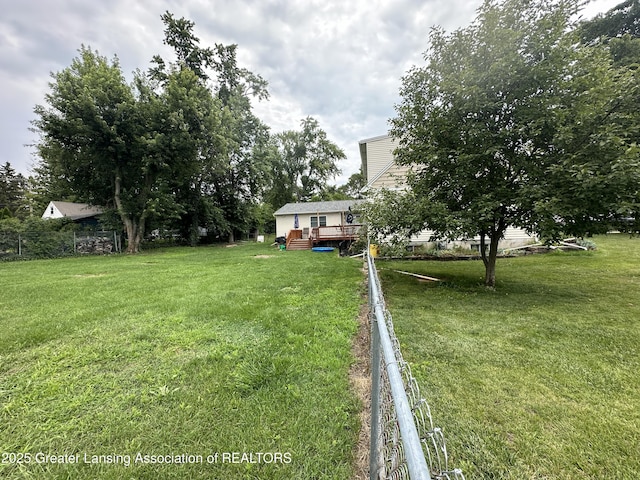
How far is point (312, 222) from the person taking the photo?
20.8 meters

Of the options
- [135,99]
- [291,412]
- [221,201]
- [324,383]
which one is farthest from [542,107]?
[221,201]

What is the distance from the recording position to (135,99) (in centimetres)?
1421

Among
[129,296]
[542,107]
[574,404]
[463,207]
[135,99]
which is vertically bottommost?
[574,404]

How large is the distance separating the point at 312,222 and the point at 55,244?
15.4 meters

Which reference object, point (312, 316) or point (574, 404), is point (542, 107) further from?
point (312, 316)

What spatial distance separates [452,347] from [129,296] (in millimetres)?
6229

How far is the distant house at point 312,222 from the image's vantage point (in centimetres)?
1752

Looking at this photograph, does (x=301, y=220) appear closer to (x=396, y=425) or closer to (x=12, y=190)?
(x=396, y=425)

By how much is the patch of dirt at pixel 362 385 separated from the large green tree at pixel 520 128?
3.07 m

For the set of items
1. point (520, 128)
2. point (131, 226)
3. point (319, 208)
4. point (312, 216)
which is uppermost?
point (319, 208)

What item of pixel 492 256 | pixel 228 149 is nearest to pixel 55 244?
pixel 228 149

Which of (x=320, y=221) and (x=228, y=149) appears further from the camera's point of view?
(x=320, y=221)

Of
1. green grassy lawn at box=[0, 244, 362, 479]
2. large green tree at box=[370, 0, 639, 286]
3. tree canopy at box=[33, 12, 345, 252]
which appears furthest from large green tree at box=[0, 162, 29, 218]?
large green tree at box=[370, 0, 639, 286]

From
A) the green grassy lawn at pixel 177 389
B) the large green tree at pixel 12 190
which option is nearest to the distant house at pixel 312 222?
the green grassy lawn at pixel 177 389
